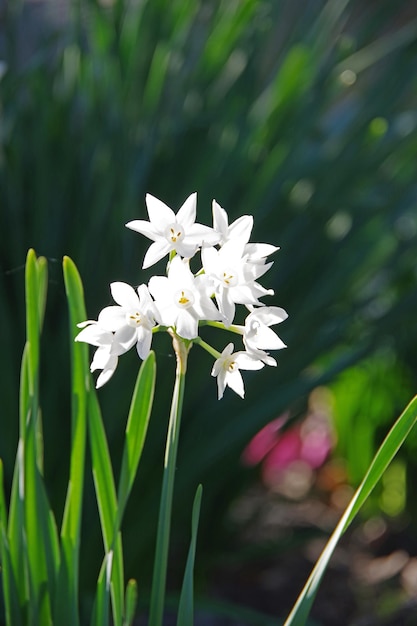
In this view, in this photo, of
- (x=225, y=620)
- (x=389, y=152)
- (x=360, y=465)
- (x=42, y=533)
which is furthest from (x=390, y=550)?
(x=42, y=533)

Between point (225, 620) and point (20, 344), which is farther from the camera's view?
point (225, 620)

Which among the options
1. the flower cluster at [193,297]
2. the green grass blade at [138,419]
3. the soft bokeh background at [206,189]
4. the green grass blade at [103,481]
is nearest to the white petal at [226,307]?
the flower cluster at [193,297]

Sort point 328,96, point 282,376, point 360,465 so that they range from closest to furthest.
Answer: point 282,376 < point 328,96 < point 360,465

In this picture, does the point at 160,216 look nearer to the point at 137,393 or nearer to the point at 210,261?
the point at 210,261

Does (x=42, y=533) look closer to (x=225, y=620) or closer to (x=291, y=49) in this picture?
(x=225, y=620)

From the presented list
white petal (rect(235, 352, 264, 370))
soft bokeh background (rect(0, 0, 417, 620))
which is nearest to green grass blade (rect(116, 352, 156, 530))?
white petal (rect(235, 352, 264, 370))

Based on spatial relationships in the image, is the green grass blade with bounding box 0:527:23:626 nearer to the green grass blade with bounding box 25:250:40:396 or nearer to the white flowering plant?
the white flowering plant
